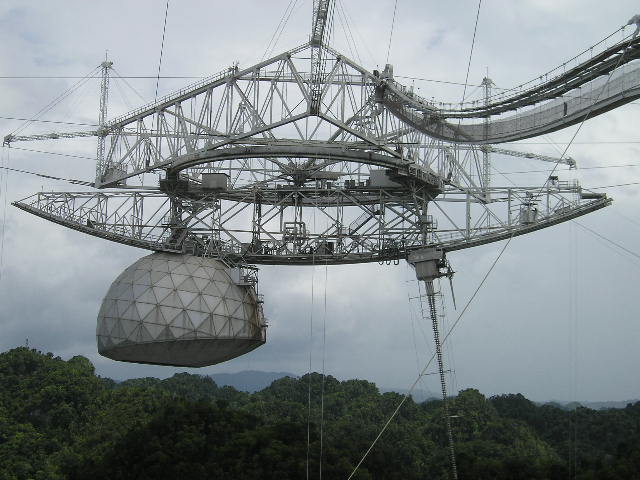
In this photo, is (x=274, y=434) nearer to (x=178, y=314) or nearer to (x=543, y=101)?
(x=178, y=314)

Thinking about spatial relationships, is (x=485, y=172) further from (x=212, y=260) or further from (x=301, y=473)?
(x=301, y=473)

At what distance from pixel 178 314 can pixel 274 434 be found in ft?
43.3

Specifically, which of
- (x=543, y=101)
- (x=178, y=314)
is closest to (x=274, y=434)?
(x=178, y=314)

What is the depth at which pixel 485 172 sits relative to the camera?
48.2 metres

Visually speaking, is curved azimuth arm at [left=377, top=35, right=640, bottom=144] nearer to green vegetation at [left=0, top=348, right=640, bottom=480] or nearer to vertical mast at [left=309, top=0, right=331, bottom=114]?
vertical mast at [left=309, top=0, right=331, bottom=114]

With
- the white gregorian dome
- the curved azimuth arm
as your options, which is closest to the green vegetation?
the white gregorian dome

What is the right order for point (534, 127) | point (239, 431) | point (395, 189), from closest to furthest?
point (534, 127) < point (395, 189) < point (239, 431)

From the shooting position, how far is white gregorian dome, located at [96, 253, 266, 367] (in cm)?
4566

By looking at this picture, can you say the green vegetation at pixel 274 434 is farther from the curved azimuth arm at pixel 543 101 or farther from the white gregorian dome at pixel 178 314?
the curved azimuth arm at pixel 543 101

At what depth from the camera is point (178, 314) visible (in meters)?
45.6

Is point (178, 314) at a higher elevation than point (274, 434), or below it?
higher

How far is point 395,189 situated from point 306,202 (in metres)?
4.58

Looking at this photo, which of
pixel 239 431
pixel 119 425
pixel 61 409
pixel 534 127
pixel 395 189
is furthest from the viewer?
pixel 61 409

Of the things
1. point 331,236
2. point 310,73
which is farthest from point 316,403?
point 310,73
